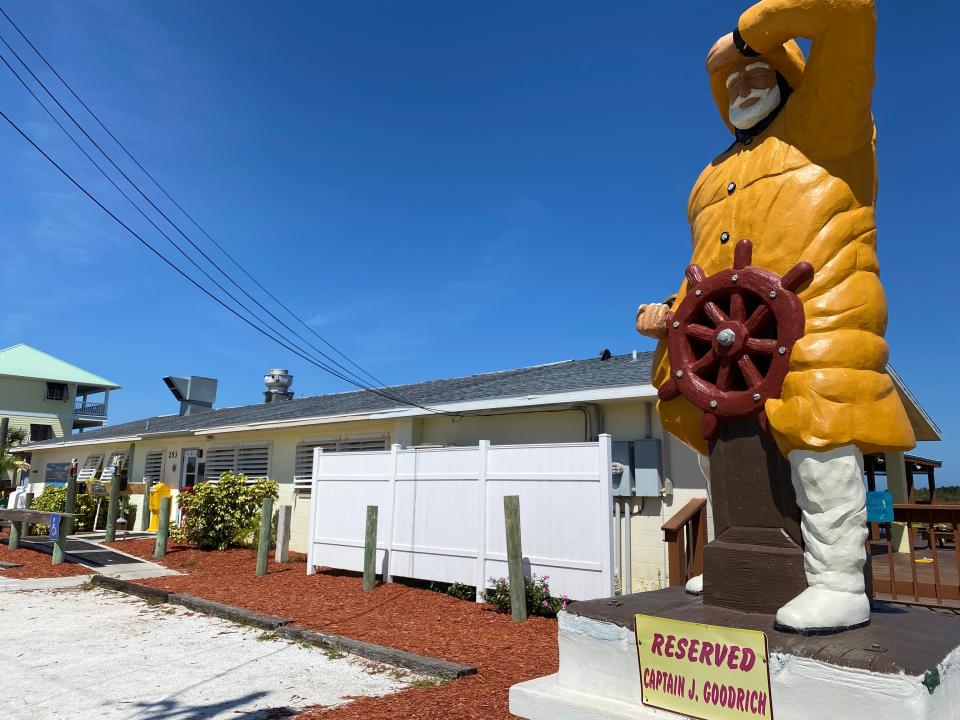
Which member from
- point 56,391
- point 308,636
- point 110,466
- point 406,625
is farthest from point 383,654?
point 56,391

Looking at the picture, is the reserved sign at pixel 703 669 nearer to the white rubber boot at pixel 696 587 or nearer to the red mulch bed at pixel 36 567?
the white rubber boot at pixel 696 587

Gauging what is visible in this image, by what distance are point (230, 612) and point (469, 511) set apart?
301cm

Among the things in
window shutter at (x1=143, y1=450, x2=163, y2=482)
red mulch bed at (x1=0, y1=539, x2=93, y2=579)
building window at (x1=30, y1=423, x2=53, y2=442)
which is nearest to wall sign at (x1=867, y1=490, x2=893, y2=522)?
red mulch bed at (x1=0, y1=539, x2=93, y2=579)

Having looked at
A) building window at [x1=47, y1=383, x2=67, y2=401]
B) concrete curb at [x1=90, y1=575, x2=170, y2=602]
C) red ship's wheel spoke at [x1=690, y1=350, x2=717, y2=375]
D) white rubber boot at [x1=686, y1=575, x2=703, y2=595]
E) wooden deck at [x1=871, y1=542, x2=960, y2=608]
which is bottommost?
concrete curb at [x1=90, y1=575, x2=170, y2=602]

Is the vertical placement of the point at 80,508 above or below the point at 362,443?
below

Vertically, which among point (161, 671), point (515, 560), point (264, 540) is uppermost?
point (515, 560)

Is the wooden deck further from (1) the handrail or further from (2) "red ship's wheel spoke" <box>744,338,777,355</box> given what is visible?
(2) "red ship's wheel spoke" <box>744,338,777,355</box>

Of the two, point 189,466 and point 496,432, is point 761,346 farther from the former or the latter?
point 189,466

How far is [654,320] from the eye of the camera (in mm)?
3537

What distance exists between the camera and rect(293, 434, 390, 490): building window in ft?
40.9

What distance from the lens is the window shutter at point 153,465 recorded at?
1892 centimetres

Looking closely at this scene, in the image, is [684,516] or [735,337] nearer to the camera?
[735,337]

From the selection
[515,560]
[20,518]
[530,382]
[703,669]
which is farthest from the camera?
[20,518]

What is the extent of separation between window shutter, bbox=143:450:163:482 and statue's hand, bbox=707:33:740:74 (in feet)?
61.7
